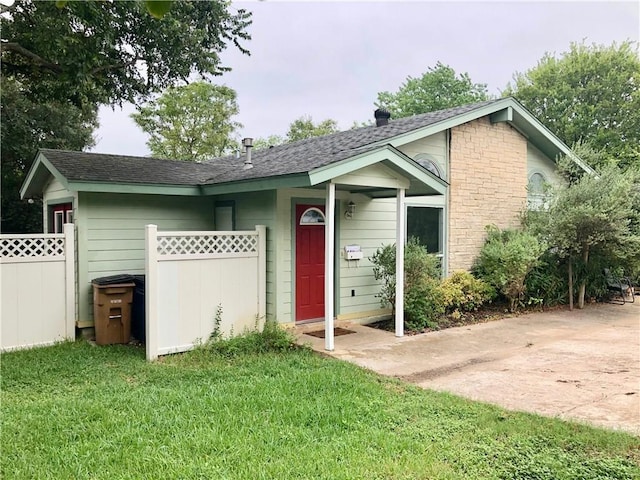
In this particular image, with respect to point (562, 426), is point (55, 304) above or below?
above

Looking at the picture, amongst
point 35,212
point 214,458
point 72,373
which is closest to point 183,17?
point 72,373

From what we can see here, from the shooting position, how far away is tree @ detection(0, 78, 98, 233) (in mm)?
14398

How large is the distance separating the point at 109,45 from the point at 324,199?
4076mm

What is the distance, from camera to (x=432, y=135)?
9766 mm

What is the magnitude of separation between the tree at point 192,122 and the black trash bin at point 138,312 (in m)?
20.6

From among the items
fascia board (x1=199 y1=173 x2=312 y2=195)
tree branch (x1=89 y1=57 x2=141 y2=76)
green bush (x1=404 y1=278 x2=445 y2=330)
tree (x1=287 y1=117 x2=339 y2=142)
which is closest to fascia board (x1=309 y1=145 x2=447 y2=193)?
fascia board (x1=199 y1=173 x2=312 y2=195)

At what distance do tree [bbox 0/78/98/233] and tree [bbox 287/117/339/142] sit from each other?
20.2 meters

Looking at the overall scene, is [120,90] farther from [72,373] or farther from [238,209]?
[72,373]

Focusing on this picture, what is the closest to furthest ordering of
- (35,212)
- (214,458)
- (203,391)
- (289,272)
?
(214,458), (203,391), (289,272), (35,212)

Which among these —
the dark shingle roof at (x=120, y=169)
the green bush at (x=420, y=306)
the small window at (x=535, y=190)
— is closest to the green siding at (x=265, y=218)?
the dark shingle roof at (x=120, y=169)

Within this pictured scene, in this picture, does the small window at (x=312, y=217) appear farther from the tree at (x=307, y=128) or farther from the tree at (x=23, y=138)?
the tree at (x=307, y=128)

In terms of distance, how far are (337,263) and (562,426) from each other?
4.99m

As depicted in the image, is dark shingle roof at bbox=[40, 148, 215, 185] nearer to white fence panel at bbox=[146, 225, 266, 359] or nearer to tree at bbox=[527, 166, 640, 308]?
white fence panel at bbox=[146, 225, 266, 359]

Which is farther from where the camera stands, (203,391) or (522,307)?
(522,307)
